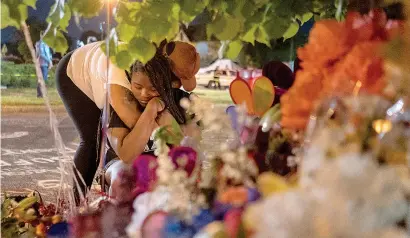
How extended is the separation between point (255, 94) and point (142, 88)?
45 centimetres

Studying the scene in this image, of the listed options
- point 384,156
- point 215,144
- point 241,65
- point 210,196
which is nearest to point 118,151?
point 241,65

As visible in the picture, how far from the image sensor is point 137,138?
1.24 meters

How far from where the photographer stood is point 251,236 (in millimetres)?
510

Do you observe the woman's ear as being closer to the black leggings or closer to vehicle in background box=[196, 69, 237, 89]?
vehicle in background box=[196, 69, 237, 89]

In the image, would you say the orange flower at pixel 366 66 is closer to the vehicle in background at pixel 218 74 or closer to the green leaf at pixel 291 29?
the green leaf at pixel 291 29

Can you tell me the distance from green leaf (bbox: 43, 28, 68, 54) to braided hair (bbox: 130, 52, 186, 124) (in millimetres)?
286

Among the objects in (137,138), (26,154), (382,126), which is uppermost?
(382,126)

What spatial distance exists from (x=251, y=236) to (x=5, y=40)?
1035 mm

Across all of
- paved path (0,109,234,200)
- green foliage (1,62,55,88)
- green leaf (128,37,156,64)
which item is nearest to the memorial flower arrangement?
green leaf (128,37,156,64)

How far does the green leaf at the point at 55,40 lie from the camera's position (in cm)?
93

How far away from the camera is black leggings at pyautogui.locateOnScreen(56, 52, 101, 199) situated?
131 cm

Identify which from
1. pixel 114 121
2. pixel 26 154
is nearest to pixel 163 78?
pixel 114 121

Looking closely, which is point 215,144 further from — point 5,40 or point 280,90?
point 5,40

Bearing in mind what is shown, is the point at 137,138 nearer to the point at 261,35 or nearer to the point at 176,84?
the point at 176,84
